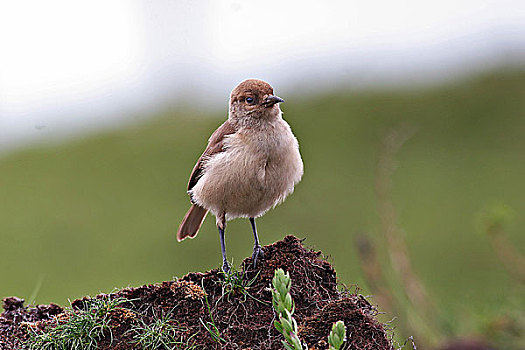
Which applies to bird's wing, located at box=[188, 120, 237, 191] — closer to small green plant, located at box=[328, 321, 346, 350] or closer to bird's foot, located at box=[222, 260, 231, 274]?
bird's foot, located at box=[222, 260, 231, 274]

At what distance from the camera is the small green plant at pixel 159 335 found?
354 centimetres

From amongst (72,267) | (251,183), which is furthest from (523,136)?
(251,183)

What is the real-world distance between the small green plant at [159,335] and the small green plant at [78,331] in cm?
16

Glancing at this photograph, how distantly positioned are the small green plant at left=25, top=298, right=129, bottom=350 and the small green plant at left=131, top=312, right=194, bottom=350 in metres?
0.16

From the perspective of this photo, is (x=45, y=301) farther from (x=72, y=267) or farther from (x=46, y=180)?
(x=46, y=180)

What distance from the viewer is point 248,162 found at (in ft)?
15.6

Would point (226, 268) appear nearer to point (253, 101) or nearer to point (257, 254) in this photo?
point (257, 254)

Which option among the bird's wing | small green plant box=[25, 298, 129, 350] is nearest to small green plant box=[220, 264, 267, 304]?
small green plant box=[25, 298, 129, 350]

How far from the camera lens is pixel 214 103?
667 inches

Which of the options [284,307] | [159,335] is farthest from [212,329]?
[284,307]

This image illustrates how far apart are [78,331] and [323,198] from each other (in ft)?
29.0

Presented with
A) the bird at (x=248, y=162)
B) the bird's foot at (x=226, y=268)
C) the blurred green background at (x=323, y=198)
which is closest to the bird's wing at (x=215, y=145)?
the bird at (x=248, y=162)

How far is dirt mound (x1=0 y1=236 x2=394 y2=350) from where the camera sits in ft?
11.7

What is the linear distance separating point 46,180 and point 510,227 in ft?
31.6
